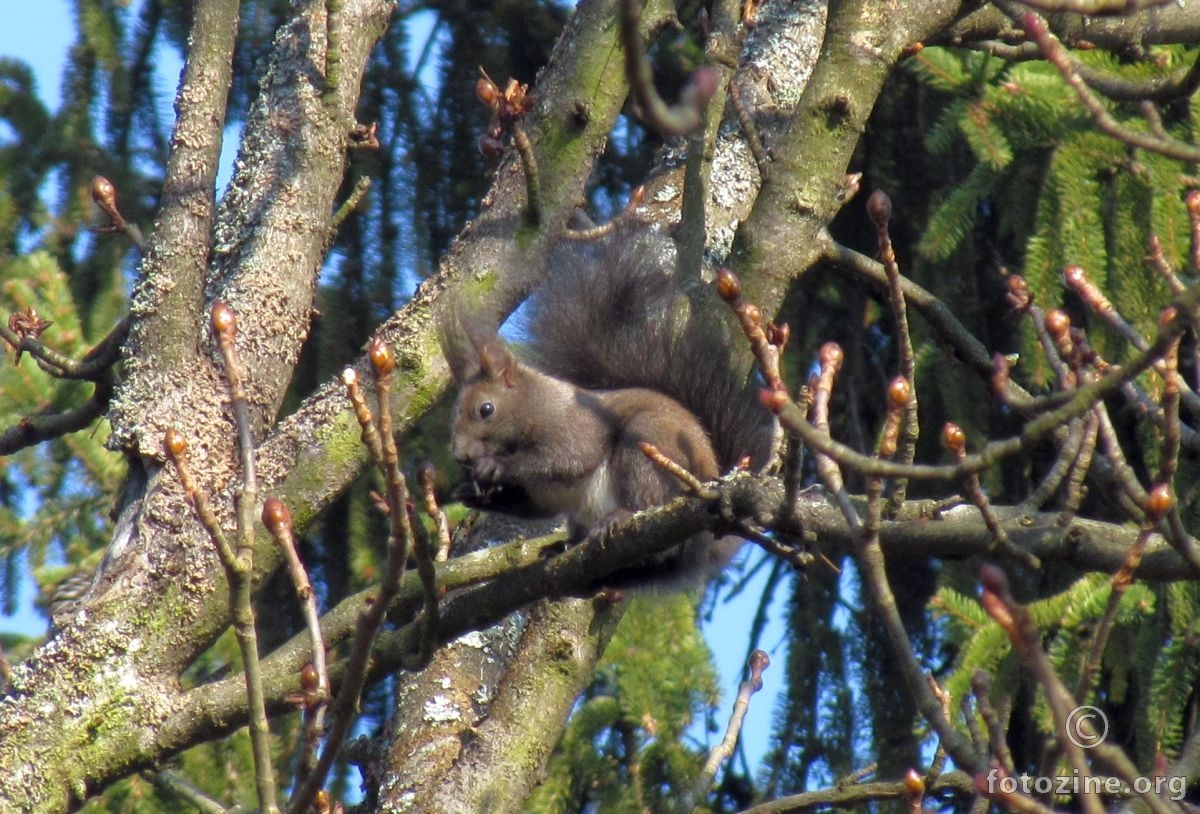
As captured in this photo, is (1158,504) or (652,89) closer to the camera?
(652,89)

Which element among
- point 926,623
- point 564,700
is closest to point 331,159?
point 564,700

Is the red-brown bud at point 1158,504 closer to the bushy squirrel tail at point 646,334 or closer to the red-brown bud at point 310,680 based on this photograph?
the red-brown bud at point 310,680

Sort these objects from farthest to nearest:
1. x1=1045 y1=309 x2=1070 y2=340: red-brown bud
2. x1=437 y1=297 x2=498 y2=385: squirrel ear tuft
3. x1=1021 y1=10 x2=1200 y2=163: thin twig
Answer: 1. x1=437 y1=297 x2=498 y2=385: squirrel ear tuft
2. x1=1045 y1=309 x2=1070 y2=340: red-brown bud
3. x1=1021 y1=10 x2=1200 y2=163: thin twig

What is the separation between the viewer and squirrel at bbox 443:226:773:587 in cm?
242

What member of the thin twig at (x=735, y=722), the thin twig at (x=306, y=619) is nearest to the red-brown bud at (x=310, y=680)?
the thin twig at (x=306, y=619)

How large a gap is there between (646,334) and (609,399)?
143 millimetres

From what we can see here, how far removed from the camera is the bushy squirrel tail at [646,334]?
2363mm

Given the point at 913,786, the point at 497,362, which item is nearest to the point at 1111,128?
the point at 913,786

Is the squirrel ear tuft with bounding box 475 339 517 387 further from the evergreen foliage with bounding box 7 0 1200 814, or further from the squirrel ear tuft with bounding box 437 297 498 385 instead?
the evergreen foliage with bounding box 7 0 1200 814

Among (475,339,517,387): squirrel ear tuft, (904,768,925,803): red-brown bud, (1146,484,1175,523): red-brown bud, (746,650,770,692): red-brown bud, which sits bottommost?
(904,768,925,803): red-brown bud

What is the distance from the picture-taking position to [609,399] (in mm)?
2721

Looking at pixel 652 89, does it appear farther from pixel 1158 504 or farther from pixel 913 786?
pixel 913 786

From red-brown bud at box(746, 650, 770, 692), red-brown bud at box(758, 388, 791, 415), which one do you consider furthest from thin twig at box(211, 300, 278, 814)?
red-brown bud at box(746, 650, 770, 692)

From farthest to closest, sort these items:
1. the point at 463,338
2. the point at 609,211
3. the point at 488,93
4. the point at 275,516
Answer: the point at 609,211, the point at 463,338, the point at 488,93, the point at 275,516
